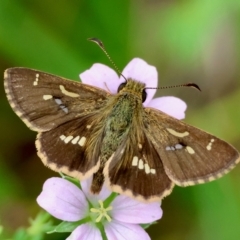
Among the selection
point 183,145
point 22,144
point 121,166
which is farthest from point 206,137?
point 22,144

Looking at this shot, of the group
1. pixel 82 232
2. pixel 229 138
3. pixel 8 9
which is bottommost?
pixel 82 232

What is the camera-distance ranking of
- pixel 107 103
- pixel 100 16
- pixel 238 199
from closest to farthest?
pixel 107 103 → pixel 238 199 → pixel 100 16

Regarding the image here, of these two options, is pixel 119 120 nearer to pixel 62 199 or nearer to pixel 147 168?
pixel 147 168

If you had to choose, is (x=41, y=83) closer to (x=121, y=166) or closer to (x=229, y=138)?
(x=121, y=166)

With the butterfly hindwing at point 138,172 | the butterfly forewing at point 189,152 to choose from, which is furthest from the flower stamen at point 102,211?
the butterfly forewing at point 189,152

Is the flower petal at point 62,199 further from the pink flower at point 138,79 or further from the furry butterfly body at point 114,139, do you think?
the pink flower at point 138,79

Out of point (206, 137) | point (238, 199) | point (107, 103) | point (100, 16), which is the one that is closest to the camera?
point (206, 137)

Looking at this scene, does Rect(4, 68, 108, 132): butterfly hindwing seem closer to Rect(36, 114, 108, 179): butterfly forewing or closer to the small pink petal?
Rect(36, 114, 108, 179): butterfly forewing
